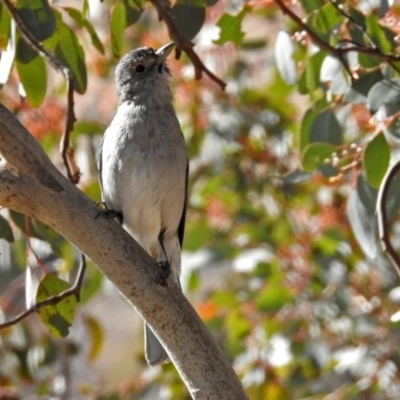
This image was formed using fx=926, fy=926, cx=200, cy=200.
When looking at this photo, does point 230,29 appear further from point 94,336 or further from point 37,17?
point 94,336

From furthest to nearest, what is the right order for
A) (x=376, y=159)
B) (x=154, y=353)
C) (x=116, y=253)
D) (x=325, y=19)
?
(x=154, y=353) < (x=325, y=19) < (x=376, y=159) < (x=116, y=253)

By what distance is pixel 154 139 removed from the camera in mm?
3188

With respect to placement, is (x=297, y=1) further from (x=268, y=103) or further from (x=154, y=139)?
(x=268, y=103)

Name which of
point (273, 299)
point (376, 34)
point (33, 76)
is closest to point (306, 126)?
point (376, 34)

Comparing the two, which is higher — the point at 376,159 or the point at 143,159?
the point at 143,159

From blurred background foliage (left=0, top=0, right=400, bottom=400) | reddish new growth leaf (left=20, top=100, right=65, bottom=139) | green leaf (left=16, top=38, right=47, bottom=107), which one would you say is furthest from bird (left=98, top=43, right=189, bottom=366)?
green leaf (left=16, top=38, right=47, bottom=107)

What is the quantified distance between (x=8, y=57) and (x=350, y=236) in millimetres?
1982

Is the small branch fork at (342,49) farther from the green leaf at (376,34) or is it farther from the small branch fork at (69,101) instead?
the small branch fork at (69,101)

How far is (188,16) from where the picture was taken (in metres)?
2.75

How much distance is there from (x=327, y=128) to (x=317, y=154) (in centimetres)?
24

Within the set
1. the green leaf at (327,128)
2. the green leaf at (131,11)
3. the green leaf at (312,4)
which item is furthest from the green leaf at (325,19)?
the green leaf at (131,11)

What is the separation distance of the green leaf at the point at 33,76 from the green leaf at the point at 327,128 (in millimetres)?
826

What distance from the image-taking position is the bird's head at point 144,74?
11.3 feet

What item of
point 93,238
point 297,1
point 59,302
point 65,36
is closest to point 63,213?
point 93,238
